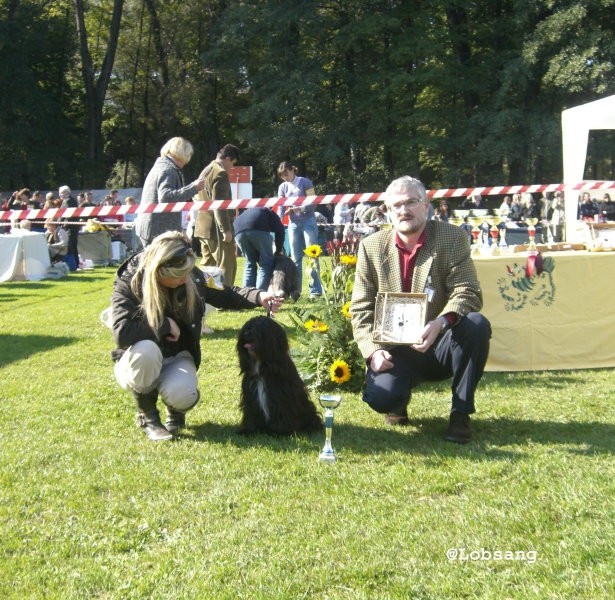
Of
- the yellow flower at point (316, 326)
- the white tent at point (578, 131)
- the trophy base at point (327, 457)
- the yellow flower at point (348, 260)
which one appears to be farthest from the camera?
the white tent at point (578, 131)

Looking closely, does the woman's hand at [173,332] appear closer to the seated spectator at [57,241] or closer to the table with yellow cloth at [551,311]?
the table with yellow cloth at [551,311]

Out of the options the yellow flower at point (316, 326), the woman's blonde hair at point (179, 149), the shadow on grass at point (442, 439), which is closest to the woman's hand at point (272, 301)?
the shadow on grass at point (442, 439)

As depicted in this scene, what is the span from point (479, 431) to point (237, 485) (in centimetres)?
134

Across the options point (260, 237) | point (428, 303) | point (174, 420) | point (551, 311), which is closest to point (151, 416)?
point (174, 420)

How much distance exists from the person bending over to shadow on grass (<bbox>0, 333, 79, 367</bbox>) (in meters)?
3.26

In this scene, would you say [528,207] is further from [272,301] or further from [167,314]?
[167,314]

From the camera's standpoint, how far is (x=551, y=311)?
5.21 meters

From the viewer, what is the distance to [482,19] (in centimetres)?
2700

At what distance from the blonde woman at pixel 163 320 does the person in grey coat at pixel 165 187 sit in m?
2.05

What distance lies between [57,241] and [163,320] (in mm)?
10484

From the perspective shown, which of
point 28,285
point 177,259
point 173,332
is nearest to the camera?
point 177,259

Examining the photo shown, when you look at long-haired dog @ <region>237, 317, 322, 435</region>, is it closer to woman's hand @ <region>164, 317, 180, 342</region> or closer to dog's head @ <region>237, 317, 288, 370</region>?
dog's head @ <region>237, 317, 288, 370</region>

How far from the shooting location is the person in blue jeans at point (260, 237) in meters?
7.27

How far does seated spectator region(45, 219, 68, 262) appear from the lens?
44.1 ft
